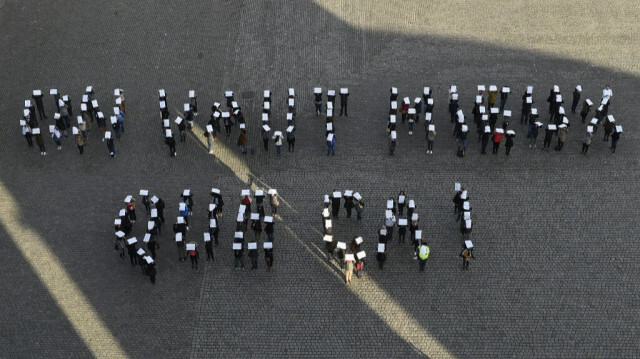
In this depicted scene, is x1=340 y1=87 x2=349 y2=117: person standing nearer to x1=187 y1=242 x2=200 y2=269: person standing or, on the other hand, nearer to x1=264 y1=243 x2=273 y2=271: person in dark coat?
x1=264 y1=243 x2=273 y2=271: person in dark coat

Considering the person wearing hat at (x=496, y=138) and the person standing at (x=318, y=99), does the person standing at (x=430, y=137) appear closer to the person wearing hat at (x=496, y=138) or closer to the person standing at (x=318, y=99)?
the person wearing hat at (x=496, y=138)

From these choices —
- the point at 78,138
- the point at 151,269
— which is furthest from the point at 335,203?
the point at 78,138

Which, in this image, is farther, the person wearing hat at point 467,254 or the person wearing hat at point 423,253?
the person wearing hat at point 467,254

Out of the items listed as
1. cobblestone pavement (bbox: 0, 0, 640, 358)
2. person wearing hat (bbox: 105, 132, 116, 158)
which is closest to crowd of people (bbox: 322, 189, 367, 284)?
cobblestone pavement (bbox: 0, 0, 640, 358)

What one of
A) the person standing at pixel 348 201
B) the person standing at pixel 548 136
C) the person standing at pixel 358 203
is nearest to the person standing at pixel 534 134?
the person standing at pixel 548 136

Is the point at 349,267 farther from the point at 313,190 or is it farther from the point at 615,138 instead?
the point at 615,138
